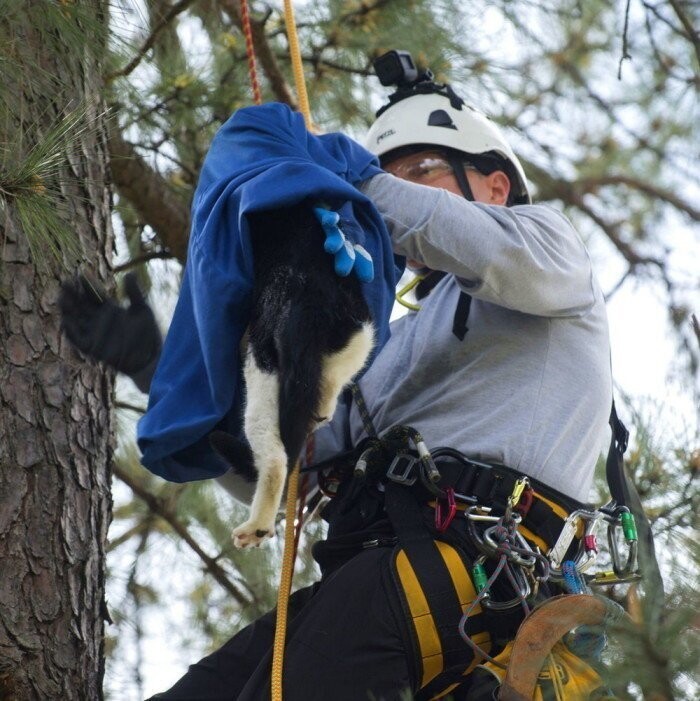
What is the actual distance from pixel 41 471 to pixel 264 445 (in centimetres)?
47

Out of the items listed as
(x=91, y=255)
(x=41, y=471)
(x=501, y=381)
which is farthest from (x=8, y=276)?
(x=501, y=381)

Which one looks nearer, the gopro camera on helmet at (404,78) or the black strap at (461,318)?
the black strap at (461,318)

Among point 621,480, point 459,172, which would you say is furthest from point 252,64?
point 621,480

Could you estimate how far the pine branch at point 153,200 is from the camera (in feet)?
8.17

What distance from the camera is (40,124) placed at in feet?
6.37

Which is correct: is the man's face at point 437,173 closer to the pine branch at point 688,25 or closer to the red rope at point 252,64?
the red rope at point 252,64

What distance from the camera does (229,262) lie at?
1613 millimetres

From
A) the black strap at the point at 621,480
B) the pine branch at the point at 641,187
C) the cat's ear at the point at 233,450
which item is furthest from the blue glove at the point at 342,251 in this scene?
the pine branch at the point at 641,187

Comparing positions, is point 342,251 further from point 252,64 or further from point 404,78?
point 404,78

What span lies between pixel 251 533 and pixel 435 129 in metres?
0.90

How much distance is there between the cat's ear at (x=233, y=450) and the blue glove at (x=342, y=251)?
0.28 meters

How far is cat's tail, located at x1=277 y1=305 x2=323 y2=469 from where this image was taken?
60.4 inches

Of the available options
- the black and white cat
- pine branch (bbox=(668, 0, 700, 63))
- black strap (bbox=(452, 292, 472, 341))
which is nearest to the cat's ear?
the black and white cat

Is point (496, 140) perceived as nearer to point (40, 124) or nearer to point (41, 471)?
point (40, 124)
